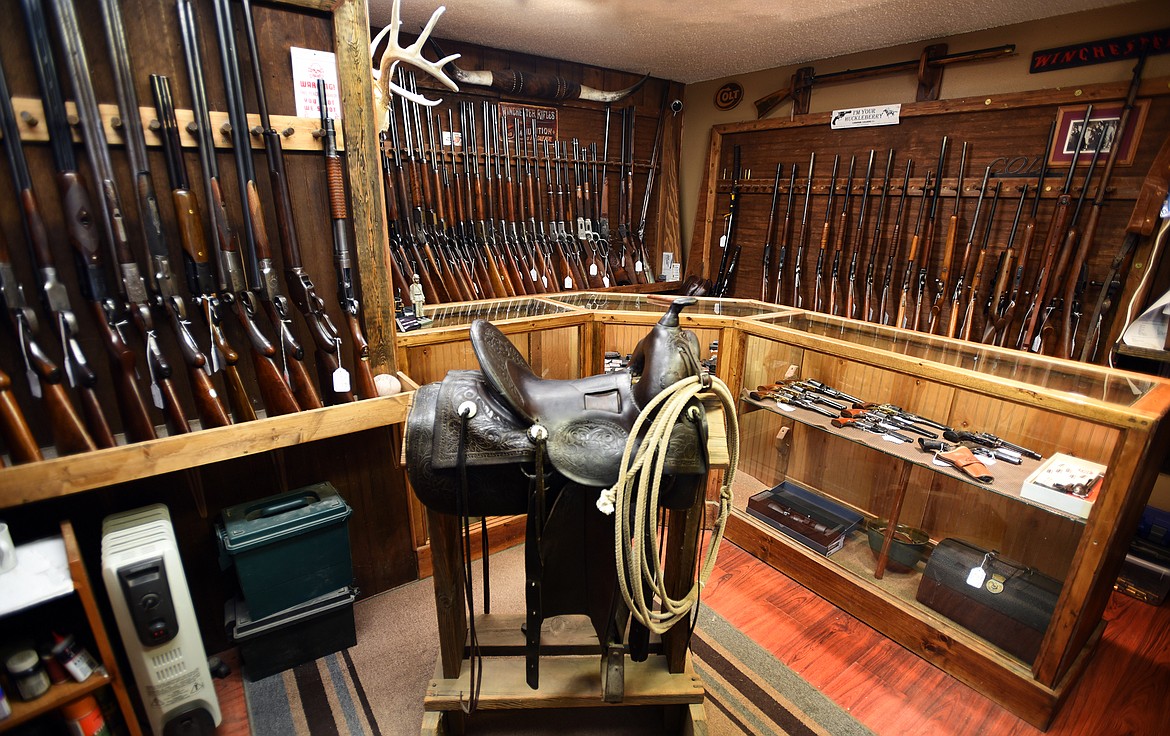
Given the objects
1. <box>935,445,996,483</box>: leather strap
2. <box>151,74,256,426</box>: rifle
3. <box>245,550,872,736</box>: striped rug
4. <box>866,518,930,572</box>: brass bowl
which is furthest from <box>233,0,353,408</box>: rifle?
<box>866,518,930,572</box>: brass bowl

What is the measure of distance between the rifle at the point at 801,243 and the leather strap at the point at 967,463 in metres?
2.14

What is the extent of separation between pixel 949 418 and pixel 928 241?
5.21ft

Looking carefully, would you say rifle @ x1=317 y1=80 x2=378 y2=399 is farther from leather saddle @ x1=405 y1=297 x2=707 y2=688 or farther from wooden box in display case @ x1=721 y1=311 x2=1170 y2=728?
wooden box in display case @ x1=721 y1=311 x2=1170 y2=728

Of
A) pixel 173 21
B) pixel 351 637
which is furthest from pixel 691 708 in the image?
pixel 173 21

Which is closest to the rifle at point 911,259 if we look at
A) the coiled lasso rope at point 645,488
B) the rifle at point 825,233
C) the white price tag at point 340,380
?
the rifle at point 825,233

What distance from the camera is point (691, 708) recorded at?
60.4 inches

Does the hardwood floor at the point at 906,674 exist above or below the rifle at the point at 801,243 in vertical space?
below

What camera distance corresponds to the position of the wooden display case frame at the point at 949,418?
1.55 meters

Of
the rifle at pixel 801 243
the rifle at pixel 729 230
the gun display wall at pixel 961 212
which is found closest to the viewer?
the gun display wall at pixel 961 212

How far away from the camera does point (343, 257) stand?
183cm

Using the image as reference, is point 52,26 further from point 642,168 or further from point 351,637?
point 642,168

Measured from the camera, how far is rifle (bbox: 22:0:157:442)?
1.34 m

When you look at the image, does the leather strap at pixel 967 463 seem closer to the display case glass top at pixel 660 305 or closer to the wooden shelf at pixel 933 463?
the wooden shelf at pixel 933 463

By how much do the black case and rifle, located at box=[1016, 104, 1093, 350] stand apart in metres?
1.38
